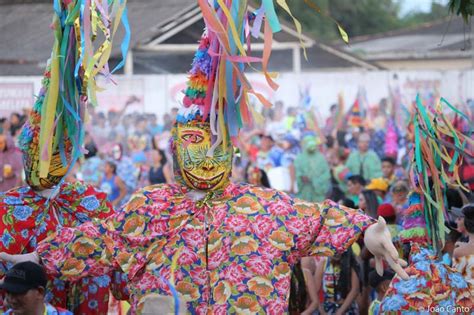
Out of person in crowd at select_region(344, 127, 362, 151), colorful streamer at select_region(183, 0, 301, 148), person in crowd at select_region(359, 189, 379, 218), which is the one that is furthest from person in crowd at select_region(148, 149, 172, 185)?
colorful streamer at select_region(183, 0, 301, 148)

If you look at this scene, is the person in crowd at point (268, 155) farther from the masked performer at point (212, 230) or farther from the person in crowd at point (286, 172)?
the masked performer at point (212, 230)

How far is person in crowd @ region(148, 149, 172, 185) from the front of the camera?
1541cm

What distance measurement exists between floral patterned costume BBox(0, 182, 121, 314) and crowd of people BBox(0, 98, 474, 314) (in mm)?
311

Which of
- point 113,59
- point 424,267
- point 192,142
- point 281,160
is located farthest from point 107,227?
point 113,59

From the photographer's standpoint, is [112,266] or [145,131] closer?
[112,266]

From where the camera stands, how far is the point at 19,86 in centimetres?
1620

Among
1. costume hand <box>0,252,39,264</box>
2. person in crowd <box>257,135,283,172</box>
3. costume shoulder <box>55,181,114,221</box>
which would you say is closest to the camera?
costume hand <box>0,252,39,264</box>

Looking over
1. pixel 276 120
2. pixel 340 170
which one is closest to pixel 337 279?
pixel 340 170

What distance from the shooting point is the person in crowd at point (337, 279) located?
959cm

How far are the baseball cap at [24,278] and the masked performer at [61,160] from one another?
1.75 ft

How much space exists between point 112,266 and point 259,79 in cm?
1319

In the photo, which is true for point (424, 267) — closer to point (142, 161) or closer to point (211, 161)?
point (211, 161)

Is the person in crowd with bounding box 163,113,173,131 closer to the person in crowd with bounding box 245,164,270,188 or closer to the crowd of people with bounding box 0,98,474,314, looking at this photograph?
the crowd of people with bounding box 0,98,474,314

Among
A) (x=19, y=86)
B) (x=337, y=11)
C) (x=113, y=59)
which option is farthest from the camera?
(x=337, y=11)
